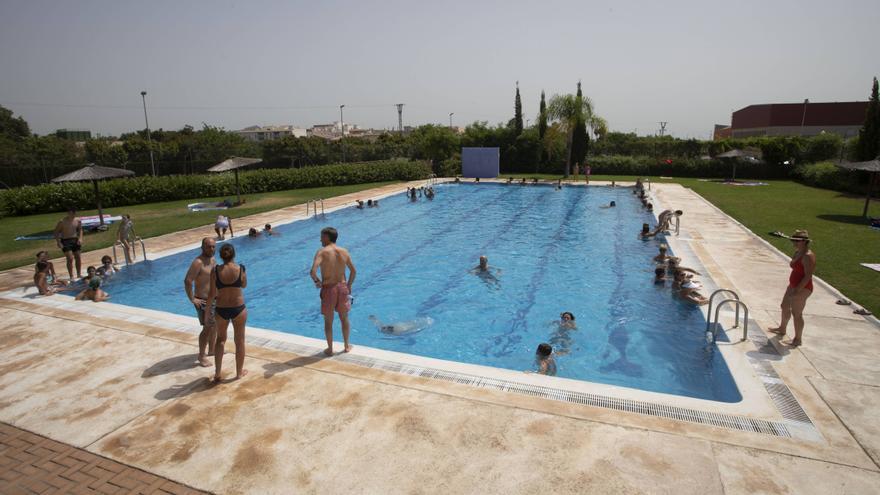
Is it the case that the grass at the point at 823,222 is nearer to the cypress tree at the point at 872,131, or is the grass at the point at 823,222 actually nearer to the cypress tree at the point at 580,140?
the cypress tree at the point at 872,131

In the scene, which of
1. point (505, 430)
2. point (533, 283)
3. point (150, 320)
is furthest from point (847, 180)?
point (150, 320)

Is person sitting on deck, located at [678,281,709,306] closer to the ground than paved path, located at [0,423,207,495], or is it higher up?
higher up

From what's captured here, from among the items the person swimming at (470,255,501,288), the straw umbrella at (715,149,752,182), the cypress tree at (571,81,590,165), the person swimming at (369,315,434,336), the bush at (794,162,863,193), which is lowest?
the person swimming at (369,315,434,336)

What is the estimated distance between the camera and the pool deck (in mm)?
3998

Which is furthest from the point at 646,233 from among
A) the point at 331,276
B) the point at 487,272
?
the point at 331,276

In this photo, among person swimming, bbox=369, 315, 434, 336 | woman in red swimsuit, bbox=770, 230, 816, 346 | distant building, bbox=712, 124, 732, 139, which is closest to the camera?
woman in red swimsuit, bbox=770, 230, 816, 346

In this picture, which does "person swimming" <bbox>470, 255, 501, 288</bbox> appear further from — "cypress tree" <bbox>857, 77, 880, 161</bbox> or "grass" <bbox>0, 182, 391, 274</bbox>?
"cypress tree" <bbox>857, 77, 880, 161</bbox>

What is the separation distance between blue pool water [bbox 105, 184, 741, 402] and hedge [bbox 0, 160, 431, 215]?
32.5ft

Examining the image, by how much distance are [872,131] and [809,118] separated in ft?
111

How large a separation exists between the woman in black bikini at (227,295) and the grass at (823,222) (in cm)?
981

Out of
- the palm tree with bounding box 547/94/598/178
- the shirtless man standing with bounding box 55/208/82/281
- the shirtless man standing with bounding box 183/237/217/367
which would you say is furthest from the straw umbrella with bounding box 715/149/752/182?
the shirtless man standing with bounding box 55/208/82/281

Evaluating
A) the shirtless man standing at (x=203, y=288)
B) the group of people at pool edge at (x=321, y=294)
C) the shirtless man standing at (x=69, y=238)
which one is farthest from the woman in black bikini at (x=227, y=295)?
the shirtless man standing at (x=69, y=238)

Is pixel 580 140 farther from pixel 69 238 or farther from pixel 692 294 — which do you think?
pixel 69 238

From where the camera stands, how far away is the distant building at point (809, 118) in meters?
48.0
